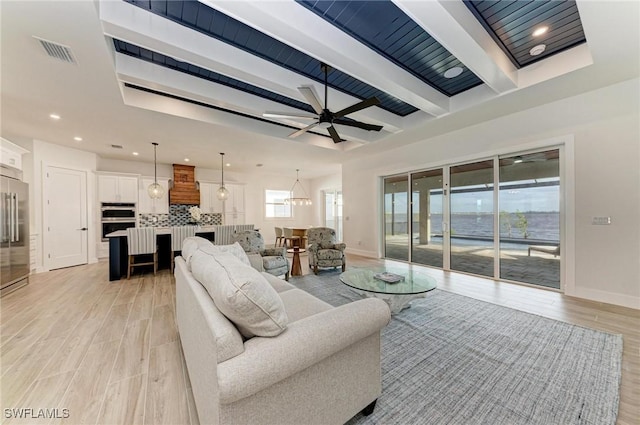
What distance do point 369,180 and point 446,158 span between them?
2.09m

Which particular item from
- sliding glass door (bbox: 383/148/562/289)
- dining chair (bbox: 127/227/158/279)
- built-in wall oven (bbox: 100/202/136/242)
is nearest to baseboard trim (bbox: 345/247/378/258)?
sliding glass door (bbox: 383/148/562/289)

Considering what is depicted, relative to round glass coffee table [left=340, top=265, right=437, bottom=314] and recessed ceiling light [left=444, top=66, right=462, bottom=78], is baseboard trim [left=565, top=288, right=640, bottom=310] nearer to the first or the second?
round glass coffee table [left=340, top=265, right=437, bottom=314]

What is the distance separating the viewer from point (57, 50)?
7.53 ft

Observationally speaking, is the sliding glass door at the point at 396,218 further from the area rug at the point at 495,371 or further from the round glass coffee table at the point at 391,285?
the area rug at the point at 495,371

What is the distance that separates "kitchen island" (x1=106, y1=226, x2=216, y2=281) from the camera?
14.4ft

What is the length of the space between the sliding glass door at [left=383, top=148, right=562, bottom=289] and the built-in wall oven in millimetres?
7401

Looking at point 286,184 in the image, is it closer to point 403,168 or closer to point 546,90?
point 403,168

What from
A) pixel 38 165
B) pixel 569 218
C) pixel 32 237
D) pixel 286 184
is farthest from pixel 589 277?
pixel 38 165

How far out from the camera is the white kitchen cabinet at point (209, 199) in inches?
303

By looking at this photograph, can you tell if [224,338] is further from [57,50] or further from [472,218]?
[472,218]

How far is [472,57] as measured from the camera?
251 centimetres

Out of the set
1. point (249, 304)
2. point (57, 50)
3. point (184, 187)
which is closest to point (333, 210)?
point (184, 187)

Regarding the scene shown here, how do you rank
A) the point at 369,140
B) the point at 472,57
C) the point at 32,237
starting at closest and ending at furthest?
the point at 472,57 → the point at 32,237 → the point at 369,140

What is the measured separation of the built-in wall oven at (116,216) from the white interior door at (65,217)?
1.60 ft
